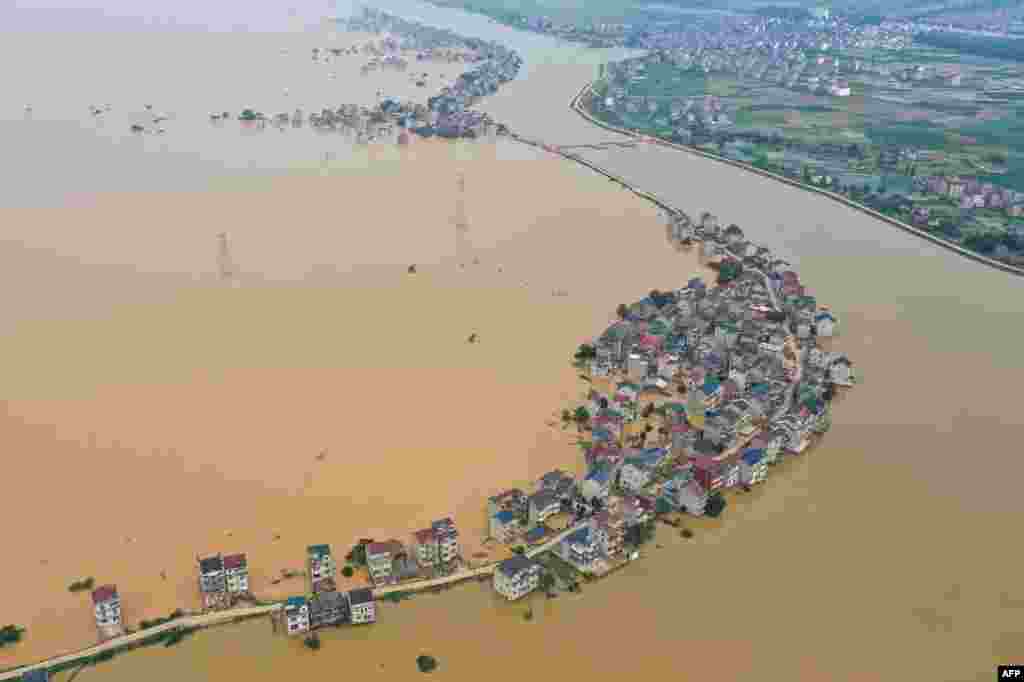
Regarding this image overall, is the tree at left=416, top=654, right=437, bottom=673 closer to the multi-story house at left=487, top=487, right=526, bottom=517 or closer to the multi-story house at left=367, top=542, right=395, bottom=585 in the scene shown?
the multi-story house at left=367, top=542, right=395, bottom=585

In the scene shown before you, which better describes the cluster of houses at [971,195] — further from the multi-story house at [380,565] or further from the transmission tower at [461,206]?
the multi-story house at [380,565]

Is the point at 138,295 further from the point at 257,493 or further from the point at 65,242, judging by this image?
the point at 257,493

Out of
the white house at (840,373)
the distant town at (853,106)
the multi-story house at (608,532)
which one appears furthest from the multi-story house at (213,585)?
the distant town at (853,106)

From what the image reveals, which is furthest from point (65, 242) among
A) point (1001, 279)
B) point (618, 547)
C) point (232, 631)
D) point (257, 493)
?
point (1001, 279)

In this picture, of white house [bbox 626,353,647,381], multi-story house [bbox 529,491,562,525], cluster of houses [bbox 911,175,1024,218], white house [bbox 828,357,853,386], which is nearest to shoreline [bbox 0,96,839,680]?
multi-story house [bbox 529,491,562,525]

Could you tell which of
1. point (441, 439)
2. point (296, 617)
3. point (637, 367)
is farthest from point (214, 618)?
point (637, 367)

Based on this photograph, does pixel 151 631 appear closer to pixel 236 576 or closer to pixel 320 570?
pixel 236 576
